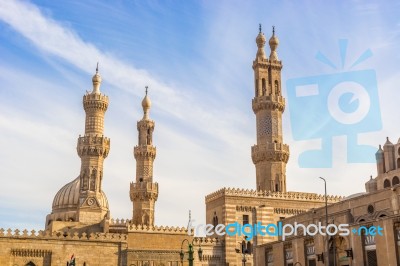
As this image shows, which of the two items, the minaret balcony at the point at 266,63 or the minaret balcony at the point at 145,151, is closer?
the minaret balcony at the point at 145,151

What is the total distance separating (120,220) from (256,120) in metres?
19.5

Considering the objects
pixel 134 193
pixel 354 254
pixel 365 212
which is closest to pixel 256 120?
pixel 134 193

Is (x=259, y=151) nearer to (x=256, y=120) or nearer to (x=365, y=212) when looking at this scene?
(x=256, y=120)

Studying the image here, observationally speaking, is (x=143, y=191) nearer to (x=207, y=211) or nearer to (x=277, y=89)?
(x=207, y=211)

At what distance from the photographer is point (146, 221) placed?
57562 millimetres

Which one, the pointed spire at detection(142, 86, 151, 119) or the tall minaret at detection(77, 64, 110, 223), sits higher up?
the pointed spire at detection(142, 86, 151, 119)

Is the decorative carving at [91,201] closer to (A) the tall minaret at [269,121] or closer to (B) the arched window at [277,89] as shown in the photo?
(A) the tall minaret at [269,121]

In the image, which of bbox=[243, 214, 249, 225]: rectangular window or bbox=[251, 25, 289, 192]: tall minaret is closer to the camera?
bbox=[243, 214, 249, 225]: rectangular window

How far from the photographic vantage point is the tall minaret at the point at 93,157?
52.8 meters

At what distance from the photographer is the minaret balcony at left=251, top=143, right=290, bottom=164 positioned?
190 feet

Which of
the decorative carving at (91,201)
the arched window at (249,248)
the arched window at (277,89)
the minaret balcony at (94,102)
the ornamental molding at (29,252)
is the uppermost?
the arched window at (277,89)

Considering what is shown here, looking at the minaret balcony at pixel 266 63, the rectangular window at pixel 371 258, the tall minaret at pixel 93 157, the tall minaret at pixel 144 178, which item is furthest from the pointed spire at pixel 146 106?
the rectangular window at pixel 371 258

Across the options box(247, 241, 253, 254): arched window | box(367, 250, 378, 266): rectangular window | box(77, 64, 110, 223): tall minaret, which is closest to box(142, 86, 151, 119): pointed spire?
box(77, 64, 110, 223): tall minaret

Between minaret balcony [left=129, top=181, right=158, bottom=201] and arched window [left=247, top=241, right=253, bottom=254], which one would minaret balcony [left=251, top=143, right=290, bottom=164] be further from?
minaret balcony [left=129, top=181, right=158, bottom=201]
